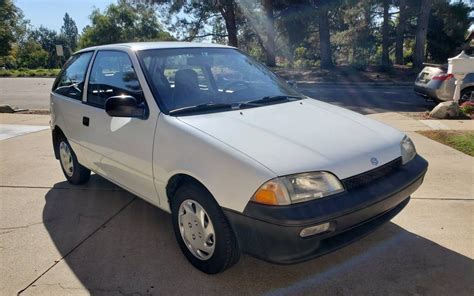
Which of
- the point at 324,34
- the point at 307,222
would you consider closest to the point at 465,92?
the point at 307,222

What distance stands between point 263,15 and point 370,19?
9033 millimetres

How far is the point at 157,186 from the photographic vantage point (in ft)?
9.98

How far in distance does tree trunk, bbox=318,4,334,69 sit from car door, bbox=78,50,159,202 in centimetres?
2005

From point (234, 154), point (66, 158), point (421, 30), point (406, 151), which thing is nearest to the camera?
point (234, 154)

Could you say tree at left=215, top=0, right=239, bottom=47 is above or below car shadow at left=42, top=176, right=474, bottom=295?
above

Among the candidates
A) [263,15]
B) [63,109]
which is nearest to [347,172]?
[63,109]

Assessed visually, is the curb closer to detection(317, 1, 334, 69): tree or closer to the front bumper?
detection(317, 1, 334, 69): tree

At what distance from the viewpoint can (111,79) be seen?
12.1 feet

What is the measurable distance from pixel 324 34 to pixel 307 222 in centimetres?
2188

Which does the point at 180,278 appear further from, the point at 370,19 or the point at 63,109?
the point at 370,19

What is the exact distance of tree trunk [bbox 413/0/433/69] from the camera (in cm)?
1956

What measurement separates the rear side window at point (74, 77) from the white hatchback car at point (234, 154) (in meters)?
0.18

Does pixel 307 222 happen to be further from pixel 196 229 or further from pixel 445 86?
pixel 445 86

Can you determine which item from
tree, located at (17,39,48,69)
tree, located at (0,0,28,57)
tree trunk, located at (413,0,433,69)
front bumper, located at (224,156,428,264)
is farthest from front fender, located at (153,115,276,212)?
tree, located at (17,39,48,69)
